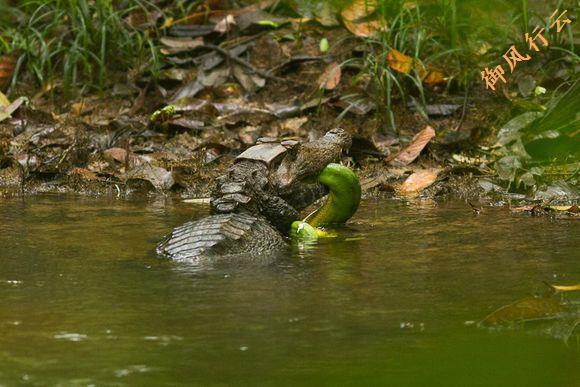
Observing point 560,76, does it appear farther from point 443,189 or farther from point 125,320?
point 125,320

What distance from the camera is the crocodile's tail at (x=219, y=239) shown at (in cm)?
369

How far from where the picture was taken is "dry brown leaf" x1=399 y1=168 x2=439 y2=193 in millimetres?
Answer: 5613

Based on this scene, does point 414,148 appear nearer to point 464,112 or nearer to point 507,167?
→ point 464,112

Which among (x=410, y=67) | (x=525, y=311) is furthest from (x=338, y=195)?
(x=410, y=67)

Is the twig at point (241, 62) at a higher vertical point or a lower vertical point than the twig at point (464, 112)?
higher

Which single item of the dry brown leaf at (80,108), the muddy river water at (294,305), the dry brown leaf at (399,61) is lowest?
the muddy river water at (294,305)

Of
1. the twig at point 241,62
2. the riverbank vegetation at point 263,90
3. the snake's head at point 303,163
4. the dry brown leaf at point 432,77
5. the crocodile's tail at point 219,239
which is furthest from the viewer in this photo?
the twig at point 241,62

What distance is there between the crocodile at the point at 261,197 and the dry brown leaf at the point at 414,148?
1.66 m

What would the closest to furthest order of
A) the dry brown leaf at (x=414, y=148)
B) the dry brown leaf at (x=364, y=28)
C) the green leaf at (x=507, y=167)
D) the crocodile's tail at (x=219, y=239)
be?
the crocodile's tail at (x=219, y=239) < the green leaf at (x=507, y=167) < the dry brown leaf at (x=414, y=148) < the dry brown leaf at (x=364, y=28)

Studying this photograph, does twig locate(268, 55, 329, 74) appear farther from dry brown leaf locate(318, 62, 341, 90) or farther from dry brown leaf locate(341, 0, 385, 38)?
dry brown leaf locate(318, 62, 341, 90)

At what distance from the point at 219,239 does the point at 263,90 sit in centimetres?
371

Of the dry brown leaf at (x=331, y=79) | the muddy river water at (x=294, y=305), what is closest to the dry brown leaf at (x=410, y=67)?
the dry brown leaf at (x=331, y=79)

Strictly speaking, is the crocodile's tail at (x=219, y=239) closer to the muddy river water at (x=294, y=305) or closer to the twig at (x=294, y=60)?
the muddy river water at (x=294, y=305)

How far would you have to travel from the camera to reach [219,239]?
3719mm
